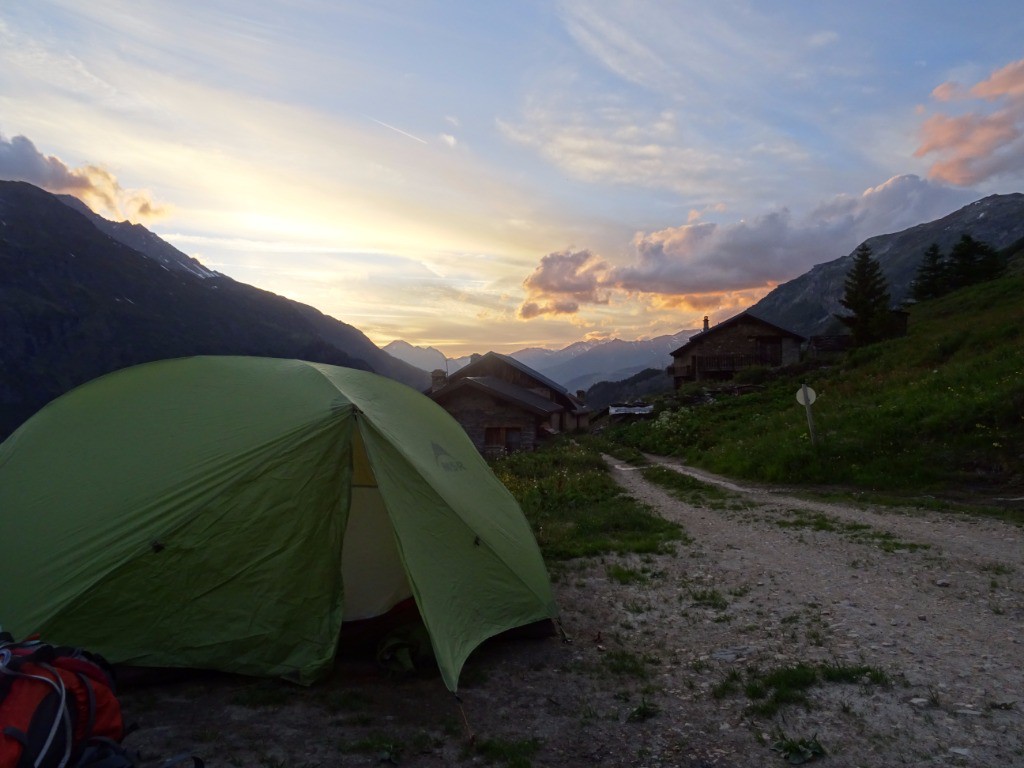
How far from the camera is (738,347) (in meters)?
59.2

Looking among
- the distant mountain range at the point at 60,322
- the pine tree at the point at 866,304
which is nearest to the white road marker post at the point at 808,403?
the pine tree at the point at 866,304

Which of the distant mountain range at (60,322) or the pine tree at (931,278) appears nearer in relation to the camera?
the pine tree at (931,278)

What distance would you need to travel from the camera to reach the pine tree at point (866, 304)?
149ft

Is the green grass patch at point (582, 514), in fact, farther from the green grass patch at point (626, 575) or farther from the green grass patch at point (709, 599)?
the green grass patch at point (709, 599)

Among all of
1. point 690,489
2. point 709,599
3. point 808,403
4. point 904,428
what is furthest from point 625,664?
point 808,403

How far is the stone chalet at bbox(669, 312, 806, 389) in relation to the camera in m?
58.1

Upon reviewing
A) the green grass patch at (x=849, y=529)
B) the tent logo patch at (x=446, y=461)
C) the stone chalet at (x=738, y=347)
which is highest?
the stone chalet at (x=738, y=347)

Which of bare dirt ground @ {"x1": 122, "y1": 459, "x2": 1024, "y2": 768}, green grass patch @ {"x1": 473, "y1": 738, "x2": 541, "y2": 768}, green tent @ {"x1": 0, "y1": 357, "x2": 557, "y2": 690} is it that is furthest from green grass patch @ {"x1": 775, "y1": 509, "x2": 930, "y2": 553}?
green grass patch @ {"x1": 473, "y1": 738, "x2": 541, "y2": 768}

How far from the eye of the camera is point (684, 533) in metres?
13.9

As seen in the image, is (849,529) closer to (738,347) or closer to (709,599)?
(709,599)

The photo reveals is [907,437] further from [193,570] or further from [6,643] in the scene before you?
[6,643]

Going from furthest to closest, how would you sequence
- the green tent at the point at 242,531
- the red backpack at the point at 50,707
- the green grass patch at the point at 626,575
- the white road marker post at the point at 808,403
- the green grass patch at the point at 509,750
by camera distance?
the white road marker post at the point at 808,403
the green grass patch at the point at 626,575
the green tent at the point at 242,531
the green grass patch at the point at 509,750
the red backpack at the point at 50,707

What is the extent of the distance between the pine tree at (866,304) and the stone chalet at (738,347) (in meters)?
5.44

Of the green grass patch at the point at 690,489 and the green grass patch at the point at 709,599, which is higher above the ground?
the green grass patch at the point at 690,489
